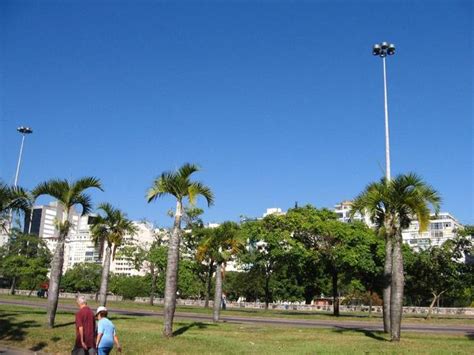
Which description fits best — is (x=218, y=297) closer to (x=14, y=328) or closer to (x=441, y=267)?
(x=14, y=328)

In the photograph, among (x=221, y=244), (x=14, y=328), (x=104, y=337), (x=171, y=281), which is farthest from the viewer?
(x=221, y=244)

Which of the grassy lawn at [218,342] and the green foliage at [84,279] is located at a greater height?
the green foliage at [84,279]

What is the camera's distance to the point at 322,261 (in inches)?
1662

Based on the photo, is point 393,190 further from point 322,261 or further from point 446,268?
point 446,268

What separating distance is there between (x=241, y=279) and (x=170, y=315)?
261 feet

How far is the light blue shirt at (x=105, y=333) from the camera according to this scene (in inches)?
403

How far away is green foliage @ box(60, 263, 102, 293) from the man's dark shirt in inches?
4103

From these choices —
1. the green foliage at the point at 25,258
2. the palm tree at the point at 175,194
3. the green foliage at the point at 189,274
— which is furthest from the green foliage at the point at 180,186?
the green foliage at the point at 25,258

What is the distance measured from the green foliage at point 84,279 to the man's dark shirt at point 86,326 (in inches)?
4103

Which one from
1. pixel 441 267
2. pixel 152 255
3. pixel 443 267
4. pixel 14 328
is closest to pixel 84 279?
pixel 152 255

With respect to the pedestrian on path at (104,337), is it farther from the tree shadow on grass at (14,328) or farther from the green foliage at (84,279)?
the green foliage at (84,279)

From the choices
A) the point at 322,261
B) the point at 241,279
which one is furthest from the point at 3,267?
the point at 322,261

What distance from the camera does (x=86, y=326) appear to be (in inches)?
429

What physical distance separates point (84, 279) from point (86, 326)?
349 ft
